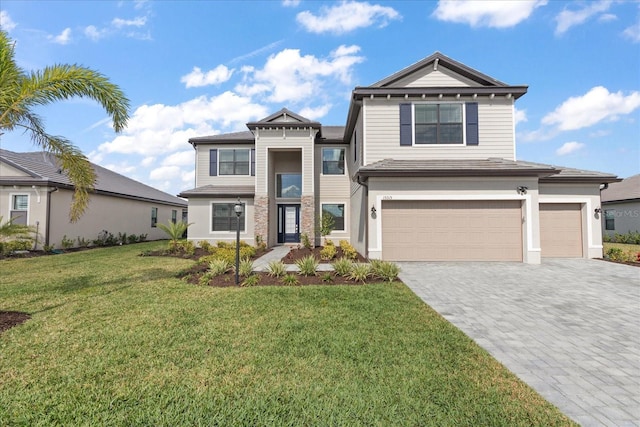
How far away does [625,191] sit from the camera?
71.1 feet

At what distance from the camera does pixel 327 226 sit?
589 inches

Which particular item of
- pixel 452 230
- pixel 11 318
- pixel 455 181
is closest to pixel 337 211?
pixel 452 230

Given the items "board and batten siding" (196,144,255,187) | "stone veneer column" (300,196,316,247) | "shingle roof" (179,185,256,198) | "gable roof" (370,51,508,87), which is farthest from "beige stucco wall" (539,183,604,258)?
"board and batten siding" (196,144,255,187)

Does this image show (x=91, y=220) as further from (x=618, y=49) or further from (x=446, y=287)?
(x=618, y=49)

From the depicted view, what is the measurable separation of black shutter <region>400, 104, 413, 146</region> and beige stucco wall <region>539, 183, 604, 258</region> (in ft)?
19.6

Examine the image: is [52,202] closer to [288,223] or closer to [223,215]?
[223,215]

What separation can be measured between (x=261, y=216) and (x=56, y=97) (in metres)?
10.4

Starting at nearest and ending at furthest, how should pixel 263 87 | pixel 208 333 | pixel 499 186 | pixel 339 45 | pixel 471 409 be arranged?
pixel 471 409, pixel 208 333, pixel 499 186, pixel 339 45, pixel 263 87

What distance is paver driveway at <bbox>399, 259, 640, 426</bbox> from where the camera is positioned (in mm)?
2906

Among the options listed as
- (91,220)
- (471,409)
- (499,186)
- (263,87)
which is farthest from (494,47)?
(91,220)

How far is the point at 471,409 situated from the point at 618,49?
16004 millimetres

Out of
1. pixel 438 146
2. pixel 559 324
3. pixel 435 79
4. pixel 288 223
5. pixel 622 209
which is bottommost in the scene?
pixel 559 324

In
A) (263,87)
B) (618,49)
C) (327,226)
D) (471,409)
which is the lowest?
(471,409)

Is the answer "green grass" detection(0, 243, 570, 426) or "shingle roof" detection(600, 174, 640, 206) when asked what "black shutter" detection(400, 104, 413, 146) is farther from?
"shingle roof" detection(600, 174, 640, 206)
